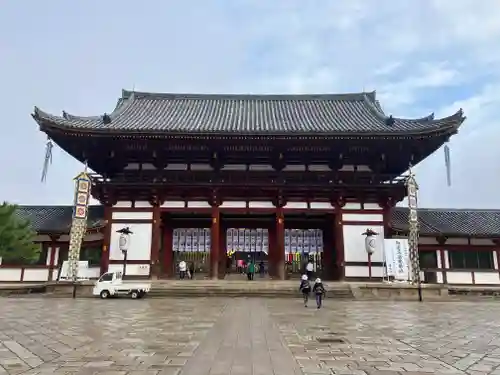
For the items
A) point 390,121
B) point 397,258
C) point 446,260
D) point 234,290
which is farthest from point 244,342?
point 390,121

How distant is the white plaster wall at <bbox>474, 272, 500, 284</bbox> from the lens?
74.0ft

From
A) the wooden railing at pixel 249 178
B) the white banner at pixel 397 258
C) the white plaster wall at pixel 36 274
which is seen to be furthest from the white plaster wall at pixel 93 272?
the white banner at pixel 397 258

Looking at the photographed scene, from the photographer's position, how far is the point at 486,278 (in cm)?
2262

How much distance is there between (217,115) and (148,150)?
21.3 ft

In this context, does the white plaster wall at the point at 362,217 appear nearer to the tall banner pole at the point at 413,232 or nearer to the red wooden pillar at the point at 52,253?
the tall banner pole at the point at 413,232

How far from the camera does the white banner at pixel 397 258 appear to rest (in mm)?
20281

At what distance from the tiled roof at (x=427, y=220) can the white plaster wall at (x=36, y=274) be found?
240 cm

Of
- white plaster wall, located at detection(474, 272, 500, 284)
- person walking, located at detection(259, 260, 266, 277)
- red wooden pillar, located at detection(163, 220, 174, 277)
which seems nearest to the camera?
white plaster wall, located at detection(474, 272, 500, 284)

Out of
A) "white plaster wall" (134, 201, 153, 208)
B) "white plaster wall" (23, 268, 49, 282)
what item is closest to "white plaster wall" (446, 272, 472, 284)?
"white plaster wall" (134, 201, 153, 208)

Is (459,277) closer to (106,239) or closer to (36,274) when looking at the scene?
(106,239)

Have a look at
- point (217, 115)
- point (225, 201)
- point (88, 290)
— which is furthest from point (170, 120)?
point (88, 290)

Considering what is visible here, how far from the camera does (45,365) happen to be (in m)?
6.20

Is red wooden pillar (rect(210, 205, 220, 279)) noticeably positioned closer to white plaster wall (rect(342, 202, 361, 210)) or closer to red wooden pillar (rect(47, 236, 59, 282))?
white plaster wall (rect(342, 202, 361, 210))

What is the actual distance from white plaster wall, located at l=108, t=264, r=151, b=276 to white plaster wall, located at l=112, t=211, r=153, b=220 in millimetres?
2604
